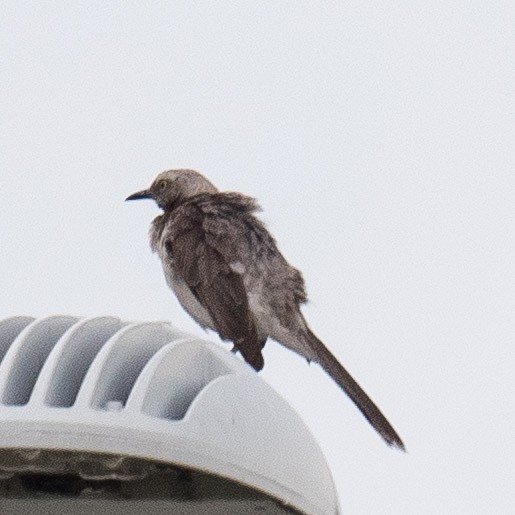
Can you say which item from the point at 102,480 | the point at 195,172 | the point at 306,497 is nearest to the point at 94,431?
the point at 102,480

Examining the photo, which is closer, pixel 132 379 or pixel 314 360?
pixel 132 379

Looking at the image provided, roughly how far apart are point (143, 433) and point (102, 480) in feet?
0.63

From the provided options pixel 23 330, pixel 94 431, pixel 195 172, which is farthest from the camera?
pixel 195 172

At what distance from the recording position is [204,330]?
7.94 metres

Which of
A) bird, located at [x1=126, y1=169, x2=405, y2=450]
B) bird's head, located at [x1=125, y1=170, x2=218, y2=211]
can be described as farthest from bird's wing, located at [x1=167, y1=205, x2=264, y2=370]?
bird's head, located at [x1=125, y1=170, x2=218, y2=211]

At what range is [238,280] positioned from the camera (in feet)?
24.7

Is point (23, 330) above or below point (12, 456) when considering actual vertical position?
above

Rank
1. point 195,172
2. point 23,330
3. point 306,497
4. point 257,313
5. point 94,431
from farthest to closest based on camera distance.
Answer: point 195,172
point 257,313
point 23,330
point 306,497
point 94,431

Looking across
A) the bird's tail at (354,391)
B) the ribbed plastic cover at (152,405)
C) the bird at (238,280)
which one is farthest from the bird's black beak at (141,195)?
the ribbed plastic cover at (152,405)

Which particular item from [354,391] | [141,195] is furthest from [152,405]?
[141,195]

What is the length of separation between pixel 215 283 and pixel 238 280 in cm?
13

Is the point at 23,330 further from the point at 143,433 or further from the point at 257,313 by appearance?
the point at 257,313

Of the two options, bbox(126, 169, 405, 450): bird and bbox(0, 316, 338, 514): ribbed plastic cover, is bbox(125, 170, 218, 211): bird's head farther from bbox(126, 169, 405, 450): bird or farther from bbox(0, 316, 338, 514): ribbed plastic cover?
bbox(0, 316, 338, 514): ribbed plastic cover

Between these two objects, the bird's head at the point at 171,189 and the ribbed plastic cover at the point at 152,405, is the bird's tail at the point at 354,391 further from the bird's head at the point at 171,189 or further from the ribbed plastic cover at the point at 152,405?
the ribbed plastic cover at the point at 152,405
